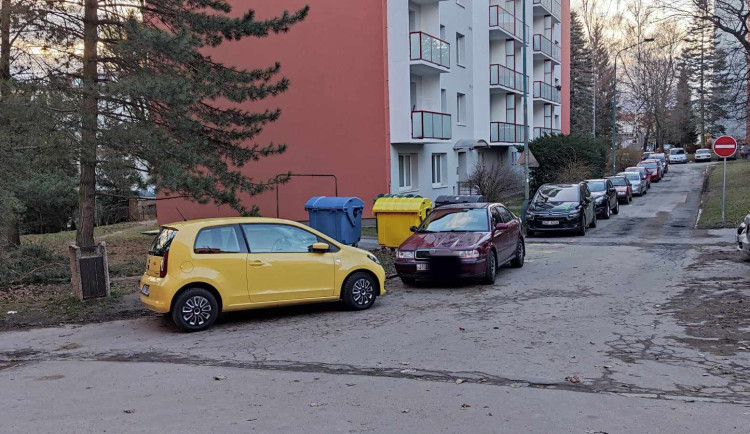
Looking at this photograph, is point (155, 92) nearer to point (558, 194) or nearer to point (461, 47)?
point (558, 194)

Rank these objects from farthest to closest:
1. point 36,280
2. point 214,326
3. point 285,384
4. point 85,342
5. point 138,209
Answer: point 138,209 → point 36,280 → point 214,326 → point 85,342 → point 285,384

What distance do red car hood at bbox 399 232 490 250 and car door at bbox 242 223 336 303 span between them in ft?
8.79

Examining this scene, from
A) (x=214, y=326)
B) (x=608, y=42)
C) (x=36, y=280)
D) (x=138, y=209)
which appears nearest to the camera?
(x=214, y=326)

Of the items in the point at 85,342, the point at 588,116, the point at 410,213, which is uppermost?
the point at 588,116

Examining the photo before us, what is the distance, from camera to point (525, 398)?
5555 millimetres

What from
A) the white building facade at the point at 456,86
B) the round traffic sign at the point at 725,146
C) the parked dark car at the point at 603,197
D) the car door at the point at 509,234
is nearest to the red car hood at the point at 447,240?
the car door at the point at 509,234

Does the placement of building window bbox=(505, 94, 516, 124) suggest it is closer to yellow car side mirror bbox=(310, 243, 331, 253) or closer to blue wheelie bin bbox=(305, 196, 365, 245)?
blue wheelie bin bbox=(305, 196, 365, 245)

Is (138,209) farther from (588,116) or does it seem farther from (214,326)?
(588,116)

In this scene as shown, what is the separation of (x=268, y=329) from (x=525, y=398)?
13.8 ft

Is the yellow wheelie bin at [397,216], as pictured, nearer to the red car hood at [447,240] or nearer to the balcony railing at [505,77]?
the red car hood at [447,240]

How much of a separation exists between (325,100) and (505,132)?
1490 centimetres

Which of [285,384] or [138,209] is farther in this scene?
[138,209]

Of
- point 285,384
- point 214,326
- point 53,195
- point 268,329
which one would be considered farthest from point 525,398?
point 53,195

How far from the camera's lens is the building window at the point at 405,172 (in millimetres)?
26672
